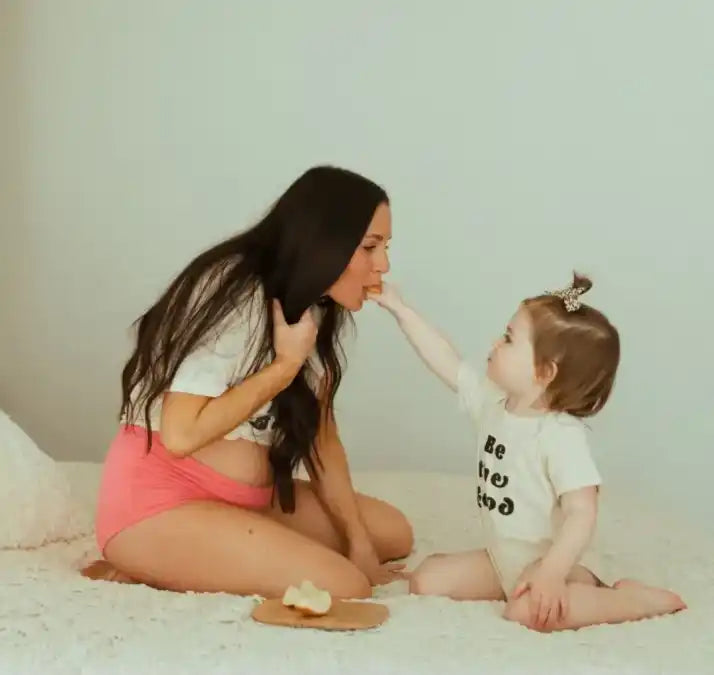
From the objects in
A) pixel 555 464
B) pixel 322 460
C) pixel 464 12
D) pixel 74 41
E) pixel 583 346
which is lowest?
pixel 322 460

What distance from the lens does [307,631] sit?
121 centimetres

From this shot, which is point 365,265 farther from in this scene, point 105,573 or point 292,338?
point 105,573

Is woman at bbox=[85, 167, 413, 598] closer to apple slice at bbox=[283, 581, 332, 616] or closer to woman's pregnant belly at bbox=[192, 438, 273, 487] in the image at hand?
woman's pregnant belly at bbox=[192, 438, 273, 487]

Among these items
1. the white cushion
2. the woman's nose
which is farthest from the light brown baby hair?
the white cushion

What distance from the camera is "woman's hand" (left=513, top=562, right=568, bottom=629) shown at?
4.29 feet

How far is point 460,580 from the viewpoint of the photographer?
57.8 inches

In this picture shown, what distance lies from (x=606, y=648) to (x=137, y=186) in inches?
61.0

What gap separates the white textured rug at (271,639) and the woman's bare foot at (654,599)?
0.07 ft

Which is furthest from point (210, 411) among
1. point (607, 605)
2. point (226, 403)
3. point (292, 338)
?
point (607, 605)

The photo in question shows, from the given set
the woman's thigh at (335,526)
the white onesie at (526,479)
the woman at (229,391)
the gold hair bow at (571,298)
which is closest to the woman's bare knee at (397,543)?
Result: the woman's thigh at (335,526)

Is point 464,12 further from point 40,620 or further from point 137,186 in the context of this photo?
point 40,620

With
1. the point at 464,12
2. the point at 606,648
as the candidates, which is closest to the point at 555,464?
the point at 606,648

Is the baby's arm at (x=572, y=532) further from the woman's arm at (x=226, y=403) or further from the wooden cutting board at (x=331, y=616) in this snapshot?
the woman's arm at (x=226, y=403)

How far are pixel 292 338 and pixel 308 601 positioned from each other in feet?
1.22
